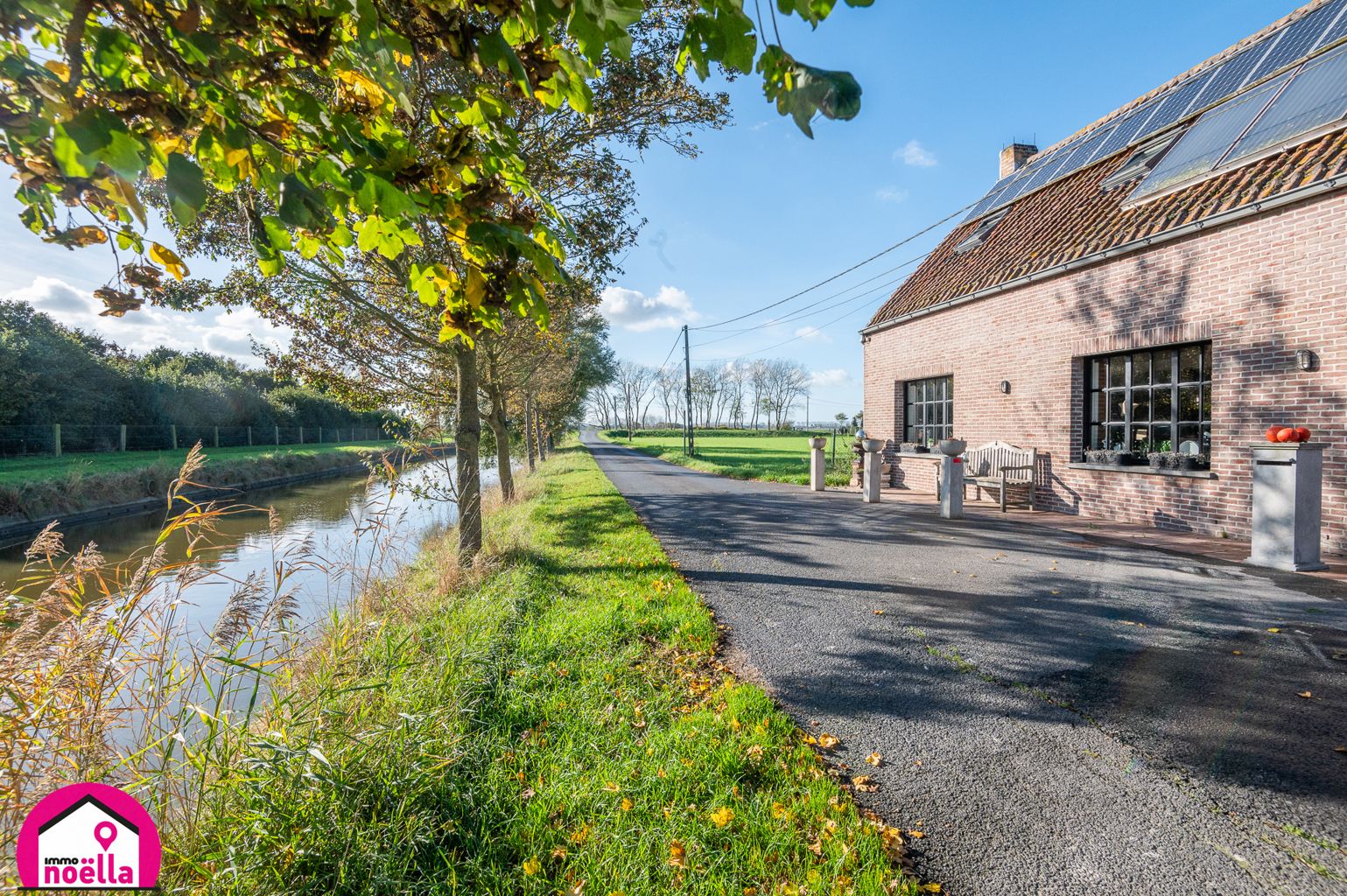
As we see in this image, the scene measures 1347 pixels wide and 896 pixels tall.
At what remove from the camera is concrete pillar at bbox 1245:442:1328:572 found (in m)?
5.25

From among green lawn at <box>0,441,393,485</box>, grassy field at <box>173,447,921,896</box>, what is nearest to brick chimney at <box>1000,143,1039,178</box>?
grassy field at <box>173,447,921,896</box>

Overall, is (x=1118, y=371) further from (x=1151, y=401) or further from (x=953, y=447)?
(x=953, y=447)

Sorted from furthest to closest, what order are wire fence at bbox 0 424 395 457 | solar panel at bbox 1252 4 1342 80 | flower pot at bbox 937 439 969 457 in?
1. wire fence at bbox 0 424 395 457
2. flower pot at bbox 937 439 969 457
3. solar panel at bbox 1252 4 1342 80

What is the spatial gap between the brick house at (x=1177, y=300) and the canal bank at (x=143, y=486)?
31.1ft

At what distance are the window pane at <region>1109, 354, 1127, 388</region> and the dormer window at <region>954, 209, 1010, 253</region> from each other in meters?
4.94

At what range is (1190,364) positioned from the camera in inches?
289

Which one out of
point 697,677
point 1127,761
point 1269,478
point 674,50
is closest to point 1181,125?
point 1269,478

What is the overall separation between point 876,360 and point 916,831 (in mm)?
12879

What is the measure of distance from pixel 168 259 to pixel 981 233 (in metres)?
14.3

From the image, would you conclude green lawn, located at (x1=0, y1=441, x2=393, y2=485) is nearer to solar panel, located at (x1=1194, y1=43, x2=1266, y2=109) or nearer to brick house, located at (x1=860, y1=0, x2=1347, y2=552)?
brick house, located at (x1=860, y1=0, x2=1347, y2=552)

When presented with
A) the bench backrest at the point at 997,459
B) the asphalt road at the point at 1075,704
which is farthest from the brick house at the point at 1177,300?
the asphalt road at the point at 1075,704

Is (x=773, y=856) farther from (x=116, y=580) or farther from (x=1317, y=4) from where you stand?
(x=1317, y=4)

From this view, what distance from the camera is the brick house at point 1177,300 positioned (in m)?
6.05

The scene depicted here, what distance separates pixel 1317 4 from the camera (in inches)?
336
